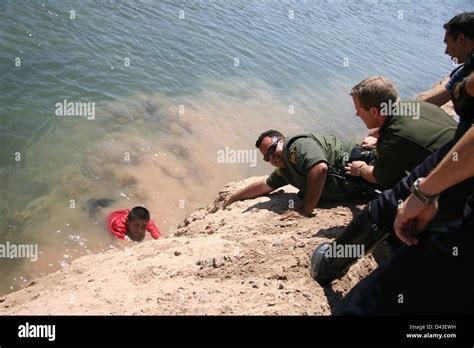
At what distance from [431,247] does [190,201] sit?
195 inches

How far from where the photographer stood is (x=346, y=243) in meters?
2.78

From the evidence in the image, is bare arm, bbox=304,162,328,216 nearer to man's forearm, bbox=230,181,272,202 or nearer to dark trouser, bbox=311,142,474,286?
man's forearm, bbox=230,181,272,202

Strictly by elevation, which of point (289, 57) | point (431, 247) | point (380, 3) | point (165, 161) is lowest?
point (431, 247)

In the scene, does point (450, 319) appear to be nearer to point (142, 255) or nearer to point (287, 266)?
point (287, 266)

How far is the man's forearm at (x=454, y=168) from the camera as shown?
1.84 m

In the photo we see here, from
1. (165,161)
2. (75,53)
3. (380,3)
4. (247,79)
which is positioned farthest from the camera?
(380,3)

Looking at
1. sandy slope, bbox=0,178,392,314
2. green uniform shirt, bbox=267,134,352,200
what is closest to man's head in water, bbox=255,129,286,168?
green uniform shirt, bbox=267,134,352,200

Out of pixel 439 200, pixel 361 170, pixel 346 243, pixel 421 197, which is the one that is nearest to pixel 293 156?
pixel 361 170

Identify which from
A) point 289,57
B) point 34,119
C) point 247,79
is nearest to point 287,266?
point 34,119

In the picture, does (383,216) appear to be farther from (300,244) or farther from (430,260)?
(300,244)

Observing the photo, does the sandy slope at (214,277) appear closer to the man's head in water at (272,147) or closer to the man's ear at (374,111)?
the man's head in water at (272,147)

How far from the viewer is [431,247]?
83.4 inches

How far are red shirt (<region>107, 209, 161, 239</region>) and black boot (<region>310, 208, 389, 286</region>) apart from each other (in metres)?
3.26

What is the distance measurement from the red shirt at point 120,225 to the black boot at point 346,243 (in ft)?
10.7
